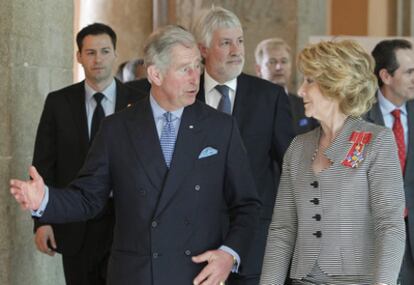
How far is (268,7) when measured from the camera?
32.6 ft

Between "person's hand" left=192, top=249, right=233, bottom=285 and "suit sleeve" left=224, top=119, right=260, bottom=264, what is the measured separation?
105 mm

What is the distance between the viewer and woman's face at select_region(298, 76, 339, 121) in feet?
13.2

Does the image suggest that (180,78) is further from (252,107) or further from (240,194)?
(252,107)

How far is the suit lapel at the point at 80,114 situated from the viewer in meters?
5.79

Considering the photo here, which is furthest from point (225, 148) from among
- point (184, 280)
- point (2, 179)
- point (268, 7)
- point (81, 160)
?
point (268, 7)

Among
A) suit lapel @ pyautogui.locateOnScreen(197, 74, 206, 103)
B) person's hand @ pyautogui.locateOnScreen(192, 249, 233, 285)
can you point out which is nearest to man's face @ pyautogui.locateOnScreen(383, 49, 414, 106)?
suit lapel @ pyautogui.locateOnScreen(197, 74, 206, 103)

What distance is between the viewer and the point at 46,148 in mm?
5801

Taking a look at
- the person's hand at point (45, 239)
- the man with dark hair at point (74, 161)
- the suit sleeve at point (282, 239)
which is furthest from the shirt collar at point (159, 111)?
the person's hand at point (45, 239)

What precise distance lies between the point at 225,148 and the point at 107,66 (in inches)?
73.4

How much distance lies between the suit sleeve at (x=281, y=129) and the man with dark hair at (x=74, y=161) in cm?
87

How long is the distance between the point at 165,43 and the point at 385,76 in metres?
2.16

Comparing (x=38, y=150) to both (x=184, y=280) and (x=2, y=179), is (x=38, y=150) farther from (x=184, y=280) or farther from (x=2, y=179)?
(x=184, y=280)

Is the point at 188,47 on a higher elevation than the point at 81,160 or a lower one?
higher

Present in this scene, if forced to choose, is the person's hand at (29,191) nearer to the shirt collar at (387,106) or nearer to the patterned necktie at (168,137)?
the patterned necktie at (168,137)
